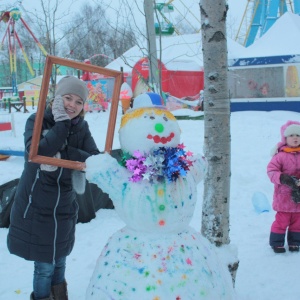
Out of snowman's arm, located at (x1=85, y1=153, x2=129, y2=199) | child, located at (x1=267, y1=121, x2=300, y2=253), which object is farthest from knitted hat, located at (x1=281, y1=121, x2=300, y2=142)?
snowman's arm, located at (x1=85, y1=153, x2=129, y2=199)

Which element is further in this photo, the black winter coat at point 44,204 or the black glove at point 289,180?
the black glove at point 289,180

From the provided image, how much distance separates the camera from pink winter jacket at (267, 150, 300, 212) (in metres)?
3.94

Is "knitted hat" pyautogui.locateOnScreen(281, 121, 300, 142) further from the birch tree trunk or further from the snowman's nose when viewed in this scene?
the snowman's nose

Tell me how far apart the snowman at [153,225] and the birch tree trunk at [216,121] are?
97 cm

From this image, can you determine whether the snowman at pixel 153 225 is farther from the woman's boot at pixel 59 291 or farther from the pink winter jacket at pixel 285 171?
the pink winter jacket at pixel 285 171

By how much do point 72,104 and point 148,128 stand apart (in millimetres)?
690

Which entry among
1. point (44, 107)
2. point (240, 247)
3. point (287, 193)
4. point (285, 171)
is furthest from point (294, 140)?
point (44, 107)

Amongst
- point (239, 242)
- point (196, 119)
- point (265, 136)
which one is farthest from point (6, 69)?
point (239, 242)

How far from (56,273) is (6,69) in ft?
142

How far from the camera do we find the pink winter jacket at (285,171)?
12.9 ft

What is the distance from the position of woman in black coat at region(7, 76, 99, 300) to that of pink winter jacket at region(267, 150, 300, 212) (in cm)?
217

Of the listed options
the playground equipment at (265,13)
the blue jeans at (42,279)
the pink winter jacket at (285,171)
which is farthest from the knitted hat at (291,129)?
the playground equipment at (265,13)

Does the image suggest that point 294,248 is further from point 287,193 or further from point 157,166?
point 157,166

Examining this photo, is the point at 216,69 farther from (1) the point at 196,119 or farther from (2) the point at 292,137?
(1) the point at 196,119
